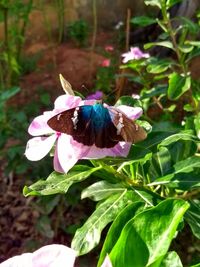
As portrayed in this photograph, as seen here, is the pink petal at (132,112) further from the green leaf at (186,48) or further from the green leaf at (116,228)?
the green leaf at (186,48)

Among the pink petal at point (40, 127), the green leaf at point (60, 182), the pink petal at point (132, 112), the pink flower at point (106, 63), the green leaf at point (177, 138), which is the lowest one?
the pink flower at point (106, 63)

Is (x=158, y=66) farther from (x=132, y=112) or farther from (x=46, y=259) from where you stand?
(x=46, y=259)

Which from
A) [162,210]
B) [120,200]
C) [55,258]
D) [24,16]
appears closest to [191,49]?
[120,200]

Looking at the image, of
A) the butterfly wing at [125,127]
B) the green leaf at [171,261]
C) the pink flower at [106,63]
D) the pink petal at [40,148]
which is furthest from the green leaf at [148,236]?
the pink flower at [106,63]

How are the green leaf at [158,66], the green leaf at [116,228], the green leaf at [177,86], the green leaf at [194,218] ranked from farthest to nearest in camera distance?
1. the green leaf at [158,66]
2. the green leaf at [177,86]
3. the green leaf at [194,218]
4. the green leaf at [116,228]

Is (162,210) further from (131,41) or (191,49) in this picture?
(131,41)

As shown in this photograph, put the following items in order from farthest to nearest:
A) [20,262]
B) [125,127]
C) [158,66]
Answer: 1. [158,66]
2. [125,127]
3. [20,262]

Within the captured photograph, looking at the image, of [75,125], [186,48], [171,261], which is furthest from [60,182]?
[186,48]
